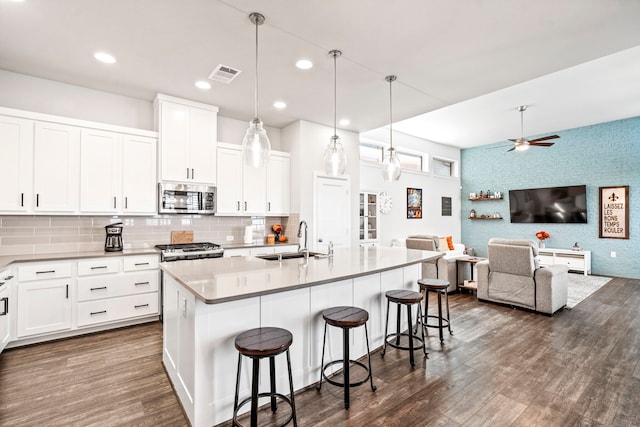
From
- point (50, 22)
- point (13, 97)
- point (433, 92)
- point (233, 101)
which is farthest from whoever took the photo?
point (233, 101)

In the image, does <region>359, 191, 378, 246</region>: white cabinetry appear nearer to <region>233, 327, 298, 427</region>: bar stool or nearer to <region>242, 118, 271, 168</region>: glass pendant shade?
<region>242, 118, 271, 168</region>: glass pendant shade

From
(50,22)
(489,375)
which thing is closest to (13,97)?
(50,22)

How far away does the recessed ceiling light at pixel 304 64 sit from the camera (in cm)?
315

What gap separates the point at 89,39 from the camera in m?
2.81

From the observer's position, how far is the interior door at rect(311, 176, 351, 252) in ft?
16.9

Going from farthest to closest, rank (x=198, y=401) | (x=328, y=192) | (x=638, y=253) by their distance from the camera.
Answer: (x=638, y=253) → (x=328, y=192) → (x=198, y=401)

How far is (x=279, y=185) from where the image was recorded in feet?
17.0

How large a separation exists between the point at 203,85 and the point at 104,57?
100 cm

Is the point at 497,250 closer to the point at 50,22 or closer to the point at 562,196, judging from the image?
the point at 562,196

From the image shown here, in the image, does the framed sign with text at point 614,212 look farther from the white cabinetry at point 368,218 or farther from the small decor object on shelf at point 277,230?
the small decor object on shelf at point 277,230

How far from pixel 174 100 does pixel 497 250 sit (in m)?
5.07

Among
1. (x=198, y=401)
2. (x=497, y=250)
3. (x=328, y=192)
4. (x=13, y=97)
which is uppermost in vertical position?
(x=13, y=97)

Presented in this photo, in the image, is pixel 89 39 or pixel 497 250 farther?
pixel 497 250

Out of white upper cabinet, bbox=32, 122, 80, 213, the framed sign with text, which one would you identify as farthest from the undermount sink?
the framed sign with text
